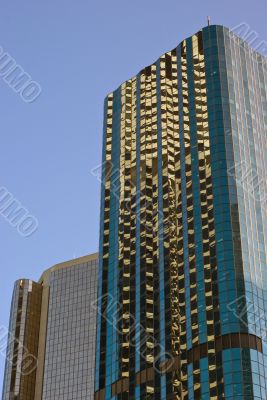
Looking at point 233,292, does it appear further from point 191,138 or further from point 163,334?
point 191,138

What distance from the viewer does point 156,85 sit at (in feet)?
653

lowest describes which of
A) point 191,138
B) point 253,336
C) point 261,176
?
point 253,336

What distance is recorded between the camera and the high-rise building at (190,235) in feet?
484

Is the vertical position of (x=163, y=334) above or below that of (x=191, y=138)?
below

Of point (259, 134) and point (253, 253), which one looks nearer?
point (253, 253)

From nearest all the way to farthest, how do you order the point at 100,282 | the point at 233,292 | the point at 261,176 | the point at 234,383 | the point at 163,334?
1. the point at 234,383
2. the point at 233,292
3. the point at 163,334
4. the point at 261,176
5. the point at 100,282

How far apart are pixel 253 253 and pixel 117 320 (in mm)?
35272

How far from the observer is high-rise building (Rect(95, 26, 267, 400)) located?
484 ft

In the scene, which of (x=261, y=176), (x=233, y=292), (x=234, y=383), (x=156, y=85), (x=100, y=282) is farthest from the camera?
(x=156, y=85)

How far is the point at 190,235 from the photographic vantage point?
165m

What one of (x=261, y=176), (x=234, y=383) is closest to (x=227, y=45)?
(x=261, y=176)

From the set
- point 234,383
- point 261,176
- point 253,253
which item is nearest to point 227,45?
point 261,176

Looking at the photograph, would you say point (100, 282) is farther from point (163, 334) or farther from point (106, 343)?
point (163, 334)

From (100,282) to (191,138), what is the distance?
39369 millimetres
